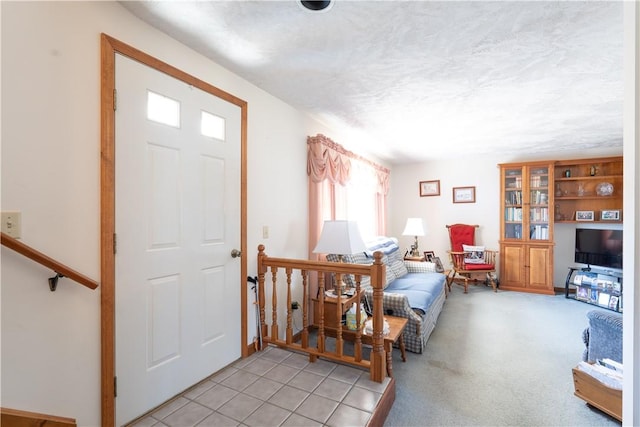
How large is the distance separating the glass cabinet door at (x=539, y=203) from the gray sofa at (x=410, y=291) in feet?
6.56

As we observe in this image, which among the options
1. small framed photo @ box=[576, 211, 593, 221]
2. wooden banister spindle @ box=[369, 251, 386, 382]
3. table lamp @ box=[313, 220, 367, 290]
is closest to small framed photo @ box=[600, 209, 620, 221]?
small framed photo @ box=[576, 211, 593, 221]

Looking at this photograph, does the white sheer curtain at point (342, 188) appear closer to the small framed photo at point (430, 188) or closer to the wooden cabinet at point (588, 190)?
the small framed photo at point (430, 188)

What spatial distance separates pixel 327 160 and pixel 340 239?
3.83 feet

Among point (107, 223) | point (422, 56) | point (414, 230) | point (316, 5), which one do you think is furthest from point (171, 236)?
point (414, 230)

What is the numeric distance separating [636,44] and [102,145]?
2.06 metres

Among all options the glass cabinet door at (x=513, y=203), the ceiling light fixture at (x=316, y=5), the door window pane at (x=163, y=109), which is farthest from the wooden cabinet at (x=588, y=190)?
the door window pane at (x=163, y=109)

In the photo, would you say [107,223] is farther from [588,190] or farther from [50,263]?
[588,190]

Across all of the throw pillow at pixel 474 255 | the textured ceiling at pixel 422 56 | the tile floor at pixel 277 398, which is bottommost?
the tile floor at pixel 277 398

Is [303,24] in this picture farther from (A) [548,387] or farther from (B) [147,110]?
(A) [548,387]

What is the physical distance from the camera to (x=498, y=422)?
5.87ft

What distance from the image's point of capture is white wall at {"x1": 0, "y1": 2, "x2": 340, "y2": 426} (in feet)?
3.81

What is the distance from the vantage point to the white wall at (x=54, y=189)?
1.16 m

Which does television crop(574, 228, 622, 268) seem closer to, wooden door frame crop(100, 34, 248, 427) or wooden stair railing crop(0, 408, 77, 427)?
wooden door frame crop(100, 34, 248, 427)

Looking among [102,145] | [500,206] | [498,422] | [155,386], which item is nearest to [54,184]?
[102,145]
